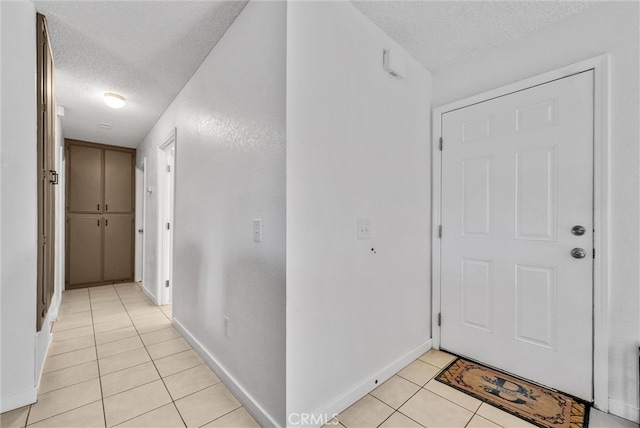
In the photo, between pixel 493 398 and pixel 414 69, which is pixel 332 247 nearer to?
pixel 493 398

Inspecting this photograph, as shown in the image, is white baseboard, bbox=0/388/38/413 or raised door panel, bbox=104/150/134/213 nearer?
white baseboard, bbox=0/388/38/413

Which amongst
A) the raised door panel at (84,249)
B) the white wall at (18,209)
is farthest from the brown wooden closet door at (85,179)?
the white wall at (18,209)

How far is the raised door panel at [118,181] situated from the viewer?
16.1 ft

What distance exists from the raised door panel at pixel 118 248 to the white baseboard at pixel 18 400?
3.58m

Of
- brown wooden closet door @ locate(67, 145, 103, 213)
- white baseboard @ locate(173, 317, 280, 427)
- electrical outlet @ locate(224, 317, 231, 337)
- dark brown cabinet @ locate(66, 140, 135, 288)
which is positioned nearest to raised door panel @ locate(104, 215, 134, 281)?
dark brown cabinet @ locate(66, 140, 135, 288)

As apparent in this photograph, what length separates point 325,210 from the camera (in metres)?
1.61

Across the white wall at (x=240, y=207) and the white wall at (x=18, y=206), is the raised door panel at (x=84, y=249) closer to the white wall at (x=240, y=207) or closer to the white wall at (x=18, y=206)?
the white wall at (x=240, y=207)

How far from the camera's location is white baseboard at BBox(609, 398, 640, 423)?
159cm

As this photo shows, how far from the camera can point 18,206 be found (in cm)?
177

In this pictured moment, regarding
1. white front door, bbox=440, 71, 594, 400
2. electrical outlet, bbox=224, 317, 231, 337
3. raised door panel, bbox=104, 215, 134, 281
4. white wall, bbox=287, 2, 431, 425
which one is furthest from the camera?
raised door panel, bbox=104, 215, 134, 281

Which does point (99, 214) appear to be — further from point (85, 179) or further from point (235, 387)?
point (235, 387)

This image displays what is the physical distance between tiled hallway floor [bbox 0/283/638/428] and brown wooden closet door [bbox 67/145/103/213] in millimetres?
2665

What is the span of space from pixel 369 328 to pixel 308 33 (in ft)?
5.90

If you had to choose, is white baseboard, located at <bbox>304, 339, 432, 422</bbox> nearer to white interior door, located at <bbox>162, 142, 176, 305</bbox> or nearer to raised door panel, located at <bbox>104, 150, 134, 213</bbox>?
white interior door, located at <bbox>162, 142, 176, 305</bbox>
